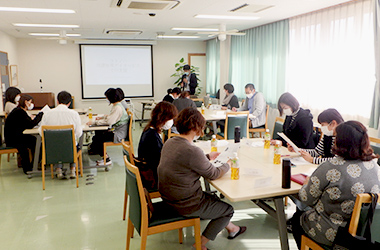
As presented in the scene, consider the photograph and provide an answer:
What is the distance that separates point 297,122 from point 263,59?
Result: 3964mm

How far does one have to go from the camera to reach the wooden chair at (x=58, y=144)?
13.5ft

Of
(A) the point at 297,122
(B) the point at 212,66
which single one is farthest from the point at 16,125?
(B) the point at 212,66

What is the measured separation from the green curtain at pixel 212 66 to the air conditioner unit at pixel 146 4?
4.78 meters

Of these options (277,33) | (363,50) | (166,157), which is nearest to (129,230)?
(166,157)

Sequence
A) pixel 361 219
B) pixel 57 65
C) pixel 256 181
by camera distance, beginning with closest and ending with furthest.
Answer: pixel 361 219 → pixel 256 181 → pixel 57 65

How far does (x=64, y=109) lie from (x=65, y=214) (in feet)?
5.02

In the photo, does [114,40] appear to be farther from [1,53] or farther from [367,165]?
Result: [367,165]

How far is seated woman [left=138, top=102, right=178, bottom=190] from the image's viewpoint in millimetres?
2895

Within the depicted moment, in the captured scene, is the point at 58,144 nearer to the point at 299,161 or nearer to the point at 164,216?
the point at 164,216

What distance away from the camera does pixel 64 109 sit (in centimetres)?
437

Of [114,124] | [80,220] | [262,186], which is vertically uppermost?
[114,124]

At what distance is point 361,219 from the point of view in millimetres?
1696

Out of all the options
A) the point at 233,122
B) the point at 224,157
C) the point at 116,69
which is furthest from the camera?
the point at 116,69

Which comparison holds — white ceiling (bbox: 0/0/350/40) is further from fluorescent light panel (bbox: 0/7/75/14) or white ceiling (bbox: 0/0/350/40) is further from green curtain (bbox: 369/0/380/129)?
green curtain (bbox: 369/0/380/129)
